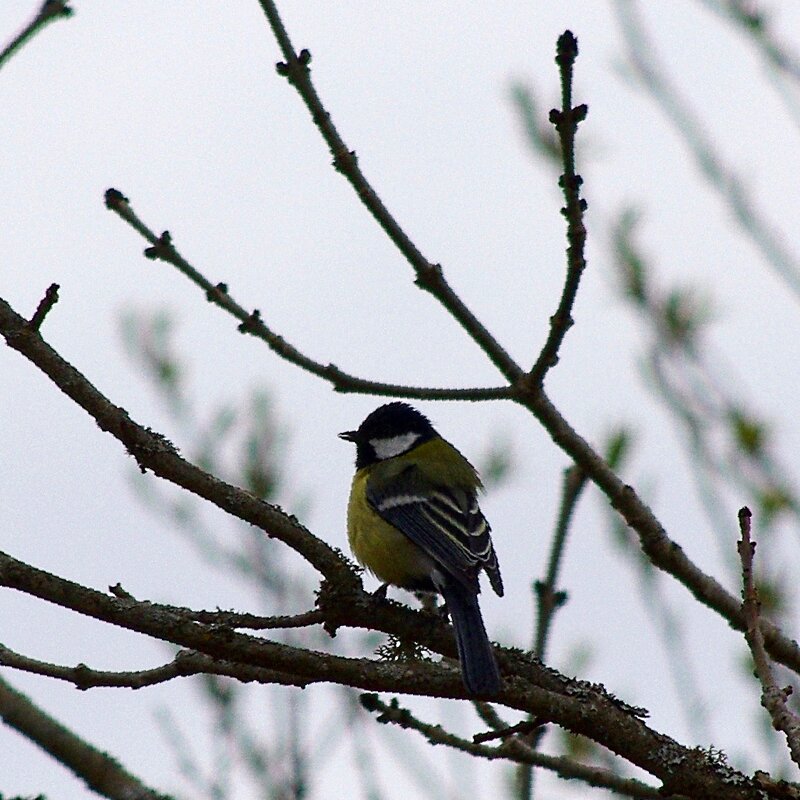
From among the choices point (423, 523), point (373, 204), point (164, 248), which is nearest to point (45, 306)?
point (164, 248)

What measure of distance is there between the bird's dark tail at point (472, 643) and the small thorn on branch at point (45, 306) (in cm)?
122

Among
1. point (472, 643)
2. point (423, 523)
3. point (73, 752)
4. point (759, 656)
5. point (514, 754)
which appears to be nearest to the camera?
point (73, 752)

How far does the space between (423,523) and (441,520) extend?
0.23 feet

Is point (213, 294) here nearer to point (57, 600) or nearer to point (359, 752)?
point (57, 600)

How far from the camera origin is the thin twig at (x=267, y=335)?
2865 millimetres

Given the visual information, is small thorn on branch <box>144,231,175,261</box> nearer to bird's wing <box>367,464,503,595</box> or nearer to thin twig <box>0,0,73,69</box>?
thin twig <box>0,0,73,69</box>

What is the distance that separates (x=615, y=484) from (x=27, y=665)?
56.0 inches

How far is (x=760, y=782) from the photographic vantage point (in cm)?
280

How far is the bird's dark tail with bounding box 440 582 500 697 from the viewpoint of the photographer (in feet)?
9.61

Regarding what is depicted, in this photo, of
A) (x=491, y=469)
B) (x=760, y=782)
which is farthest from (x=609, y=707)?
(x=491, y=469)

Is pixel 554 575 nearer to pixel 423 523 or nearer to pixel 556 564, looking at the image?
pixel 556 564

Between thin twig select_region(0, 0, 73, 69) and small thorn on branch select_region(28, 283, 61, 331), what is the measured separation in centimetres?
93

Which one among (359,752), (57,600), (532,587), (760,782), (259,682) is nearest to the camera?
(57,600)

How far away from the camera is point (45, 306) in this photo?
2.78 meters
